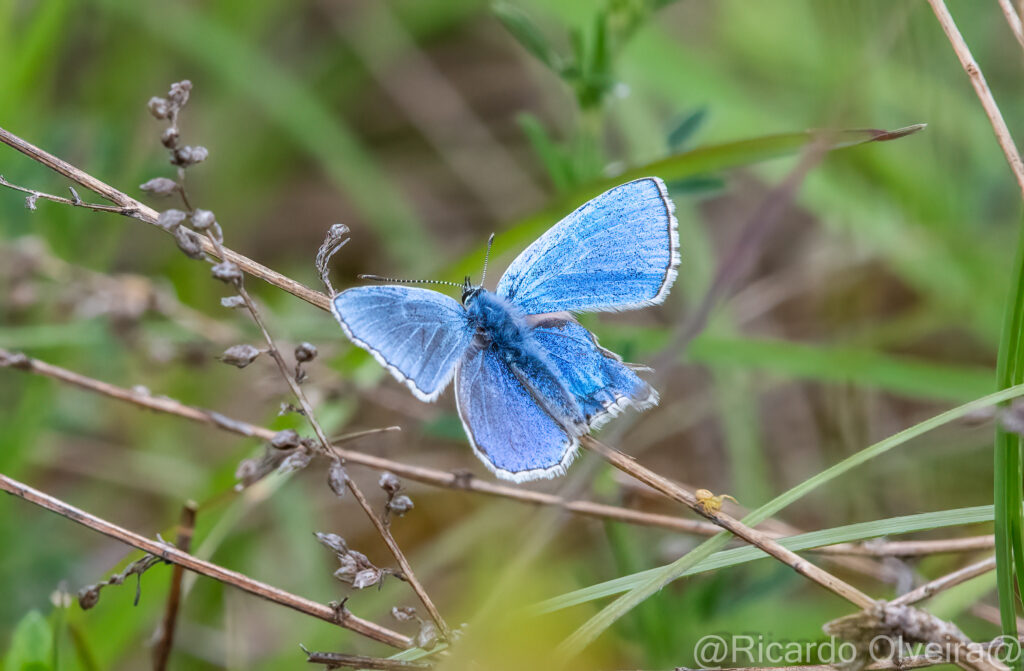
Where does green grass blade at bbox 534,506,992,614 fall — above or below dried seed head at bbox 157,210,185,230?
below

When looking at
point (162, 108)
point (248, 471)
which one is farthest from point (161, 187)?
point (248, 471)

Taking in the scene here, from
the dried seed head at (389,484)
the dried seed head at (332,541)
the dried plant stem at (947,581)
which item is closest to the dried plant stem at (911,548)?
the dried plant stem at (947,581)

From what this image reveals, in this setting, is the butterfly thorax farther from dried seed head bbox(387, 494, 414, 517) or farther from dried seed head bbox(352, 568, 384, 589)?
dried seed head bbox(352, 568, 384, 589)

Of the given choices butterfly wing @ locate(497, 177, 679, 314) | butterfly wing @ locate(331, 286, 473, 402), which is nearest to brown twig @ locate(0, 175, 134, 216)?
butterfly wing @ locate(331, 286, 473, 402)

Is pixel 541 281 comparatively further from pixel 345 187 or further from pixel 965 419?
pixel 345 187

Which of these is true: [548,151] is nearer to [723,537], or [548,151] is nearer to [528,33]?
[528,33]

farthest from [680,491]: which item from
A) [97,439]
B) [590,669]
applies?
[97,439]
